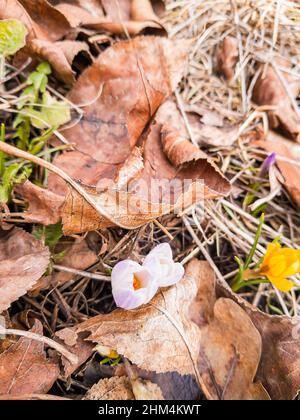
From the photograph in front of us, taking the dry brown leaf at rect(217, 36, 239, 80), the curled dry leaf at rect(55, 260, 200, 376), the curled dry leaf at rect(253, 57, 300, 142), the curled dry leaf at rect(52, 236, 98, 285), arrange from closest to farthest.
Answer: the curled dry leaf at rect(55, 260, 200, 376) < the curled dry leaf at rect(52, 236, 98, 285) < the curled dry leaf at rect(253, 57, 300, 142) < the dry brown leaf at rect(217, 36, 239, 80)

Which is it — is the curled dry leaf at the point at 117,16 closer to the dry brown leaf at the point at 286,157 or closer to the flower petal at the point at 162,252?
the dry brown leaf at the point at 286,157

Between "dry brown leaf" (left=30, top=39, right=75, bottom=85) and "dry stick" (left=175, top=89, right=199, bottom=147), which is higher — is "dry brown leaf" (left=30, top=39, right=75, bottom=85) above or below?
above

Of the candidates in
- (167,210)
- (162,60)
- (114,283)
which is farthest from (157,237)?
(162,60)

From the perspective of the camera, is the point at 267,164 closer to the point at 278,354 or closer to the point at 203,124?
the point at 203,124

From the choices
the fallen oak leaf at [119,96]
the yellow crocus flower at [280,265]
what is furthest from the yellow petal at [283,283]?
the fallen oak leaf at [119,96]

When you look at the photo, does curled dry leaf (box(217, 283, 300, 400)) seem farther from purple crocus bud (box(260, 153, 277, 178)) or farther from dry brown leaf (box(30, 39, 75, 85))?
dry brown leaf (box(30, 39, 75, 85))


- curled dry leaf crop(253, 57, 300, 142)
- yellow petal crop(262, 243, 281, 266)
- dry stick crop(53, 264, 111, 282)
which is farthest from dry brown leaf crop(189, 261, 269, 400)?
curled dry leaf crop(253, 57, 300, 142)

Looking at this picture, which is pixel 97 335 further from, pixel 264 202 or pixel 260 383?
pixel 264 202
